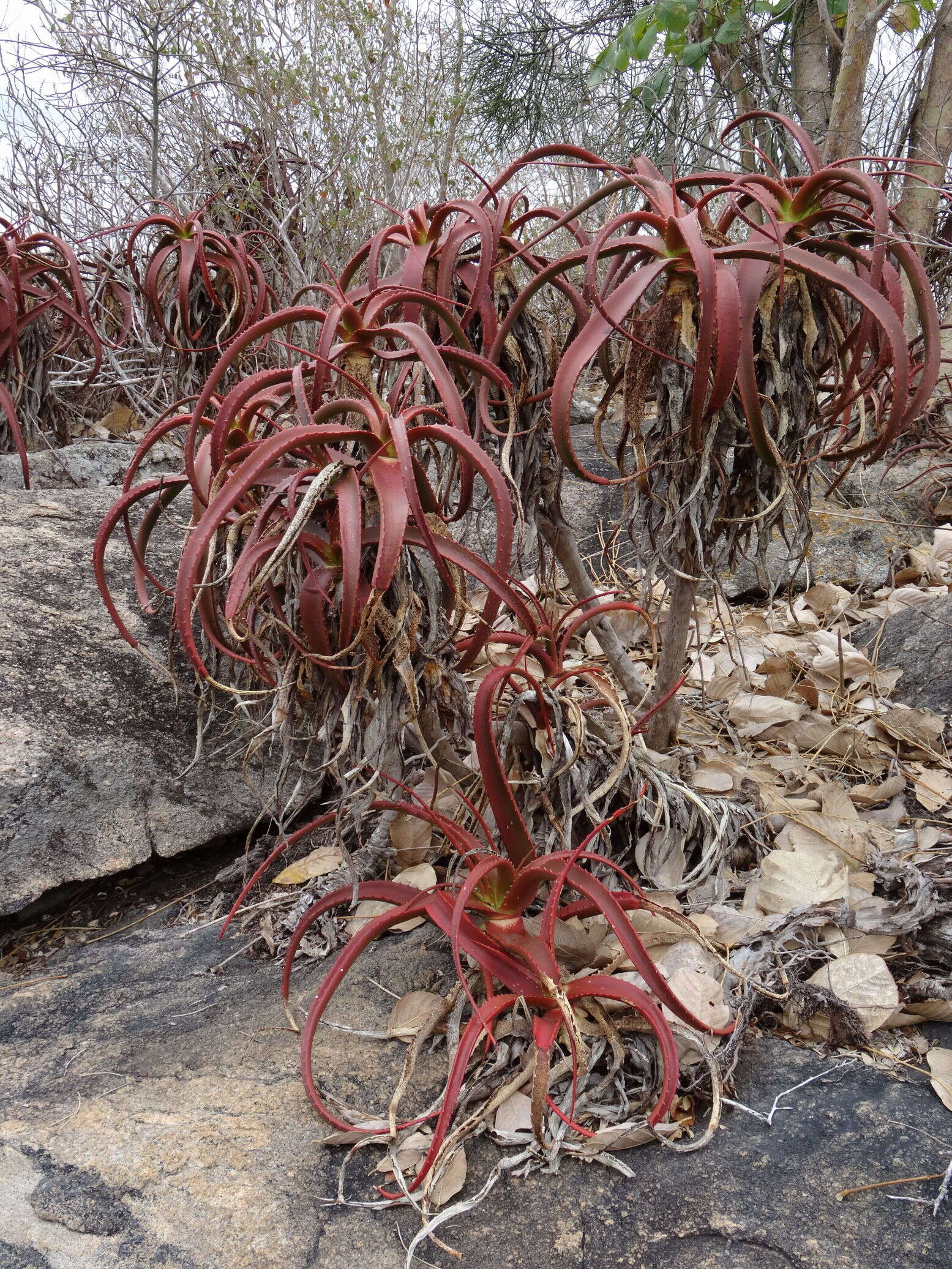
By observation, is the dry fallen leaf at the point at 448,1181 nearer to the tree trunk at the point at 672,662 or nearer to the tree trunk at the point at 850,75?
the tree trunk at the point at 672,662

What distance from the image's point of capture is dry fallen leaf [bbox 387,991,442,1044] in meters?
1.28

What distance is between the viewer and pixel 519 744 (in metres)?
1.42

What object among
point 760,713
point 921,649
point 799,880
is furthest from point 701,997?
point 921,649

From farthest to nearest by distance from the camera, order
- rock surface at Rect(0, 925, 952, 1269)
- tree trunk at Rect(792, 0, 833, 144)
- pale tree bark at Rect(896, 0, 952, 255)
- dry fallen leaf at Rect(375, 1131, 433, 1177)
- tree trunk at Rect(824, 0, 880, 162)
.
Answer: tree trunk at Rect(792, 0, 833, 144)
pale tree bark at Rect(896, 0, 952, 255)
tree trunk at Rect(824, 0, 880, 162)
dry fallen leaf at Rect(375, 1131, 433, 1177)
rock surface at Rect(0, 925, 952, 1269)

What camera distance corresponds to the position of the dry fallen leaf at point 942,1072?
43.1 inches

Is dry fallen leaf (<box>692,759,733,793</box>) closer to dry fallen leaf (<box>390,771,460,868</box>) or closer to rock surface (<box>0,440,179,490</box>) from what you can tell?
dry fallen leaf (<box>390,771,460,868</box>)

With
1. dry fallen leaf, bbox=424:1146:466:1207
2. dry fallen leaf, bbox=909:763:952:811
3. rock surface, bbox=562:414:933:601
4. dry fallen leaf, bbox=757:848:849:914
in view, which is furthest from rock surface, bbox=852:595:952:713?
dry fallen leaf, bbox=424:1146:466:1207

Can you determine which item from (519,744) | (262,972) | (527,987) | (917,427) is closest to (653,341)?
(519,744)

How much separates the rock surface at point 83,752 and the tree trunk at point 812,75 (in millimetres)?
4431

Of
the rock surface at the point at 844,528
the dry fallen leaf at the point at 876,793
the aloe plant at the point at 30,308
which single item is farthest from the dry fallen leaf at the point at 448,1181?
the aloe plant at the point at 30,308

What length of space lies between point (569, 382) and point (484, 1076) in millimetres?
922

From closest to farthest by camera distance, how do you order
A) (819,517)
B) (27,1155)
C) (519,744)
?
(27,1155) < (519,744) < (819,517)

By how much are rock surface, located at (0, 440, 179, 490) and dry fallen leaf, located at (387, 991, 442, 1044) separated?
2.08m

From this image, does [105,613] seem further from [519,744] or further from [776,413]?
[776,413]
